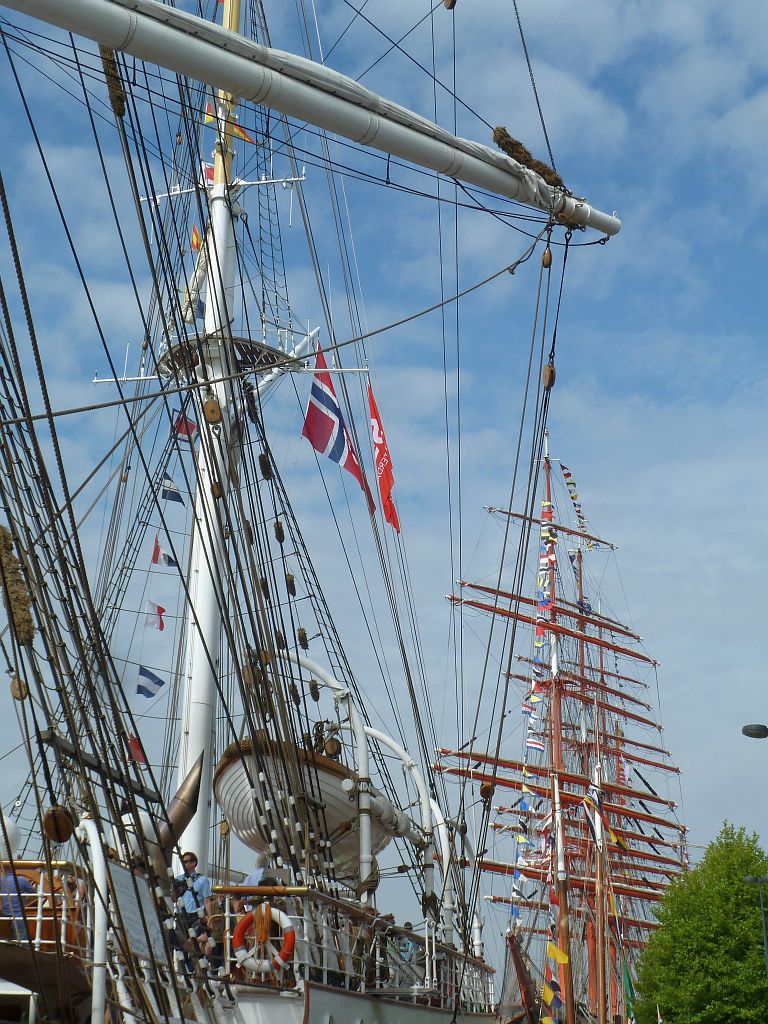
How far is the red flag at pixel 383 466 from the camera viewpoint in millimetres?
19972

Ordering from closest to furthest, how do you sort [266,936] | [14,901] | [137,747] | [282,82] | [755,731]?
[14,901], [266,936], [282,82], [137,747], [755,731]

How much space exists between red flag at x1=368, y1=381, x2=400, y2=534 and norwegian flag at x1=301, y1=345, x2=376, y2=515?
78 cm

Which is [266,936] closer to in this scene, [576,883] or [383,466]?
[383,466]

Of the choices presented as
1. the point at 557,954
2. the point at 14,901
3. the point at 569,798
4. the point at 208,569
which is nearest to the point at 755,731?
the point at 557,954

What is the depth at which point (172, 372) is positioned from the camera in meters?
19.0

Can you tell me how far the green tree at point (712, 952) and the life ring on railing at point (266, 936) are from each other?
2282 cm

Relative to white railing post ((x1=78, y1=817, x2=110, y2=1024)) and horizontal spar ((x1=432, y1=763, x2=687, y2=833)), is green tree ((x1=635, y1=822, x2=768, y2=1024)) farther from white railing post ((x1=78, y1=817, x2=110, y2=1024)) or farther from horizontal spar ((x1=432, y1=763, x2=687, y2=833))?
white railing post ((x1=78, y1=817, x2=110, y2=1024))

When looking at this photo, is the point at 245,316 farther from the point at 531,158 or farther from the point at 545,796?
the point at 545,796

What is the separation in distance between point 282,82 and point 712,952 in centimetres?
2634

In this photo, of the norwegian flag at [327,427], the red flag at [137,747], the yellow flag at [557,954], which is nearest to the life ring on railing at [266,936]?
the red flag at [137,747]

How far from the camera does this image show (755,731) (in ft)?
54.5

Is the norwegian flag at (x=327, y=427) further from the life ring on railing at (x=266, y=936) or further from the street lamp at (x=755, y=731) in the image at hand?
the life ring on railing at (x=266, y=936)

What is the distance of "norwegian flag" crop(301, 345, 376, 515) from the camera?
64.4ft

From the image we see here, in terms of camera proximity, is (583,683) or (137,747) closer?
(137,747)
